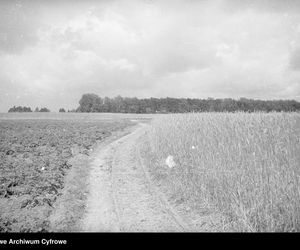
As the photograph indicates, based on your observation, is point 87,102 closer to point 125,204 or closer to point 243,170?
point 125,204

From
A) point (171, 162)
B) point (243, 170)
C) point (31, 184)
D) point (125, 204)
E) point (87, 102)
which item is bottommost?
point (125, 204)

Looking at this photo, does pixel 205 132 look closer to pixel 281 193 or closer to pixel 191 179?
pixel 191 179

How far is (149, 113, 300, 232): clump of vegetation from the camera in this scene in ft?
23.4

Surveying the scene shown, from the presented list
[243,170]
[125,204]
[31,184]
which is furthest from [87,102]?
[243,170]

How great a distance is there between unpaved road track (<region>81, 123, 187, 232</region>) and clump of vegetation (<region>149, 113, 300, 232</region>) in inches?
38.3

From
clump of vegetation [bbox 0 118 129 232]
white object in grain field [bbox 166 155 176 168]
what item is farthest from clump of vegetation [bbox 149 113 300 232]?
clump of vegetation [bbox 0 118 129 232]

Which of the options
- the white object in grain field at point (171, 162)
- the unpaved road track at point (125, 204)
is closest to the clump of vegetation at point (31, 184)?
the unpaved road track at point (125, 204)

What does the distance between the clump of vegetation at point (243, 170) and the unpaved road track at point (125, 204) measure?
0.97 m

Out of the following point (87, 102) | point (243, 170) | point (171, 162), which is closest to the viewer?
point (243, 170)

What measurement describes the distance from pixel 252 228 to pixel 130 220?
347cm

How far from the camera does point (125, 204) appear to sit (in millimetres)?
9648

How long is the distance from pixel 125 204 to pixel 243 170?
4193mm

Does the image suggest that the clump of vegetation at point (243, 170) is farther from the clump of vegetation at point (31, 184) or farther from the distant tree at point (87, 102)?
the distant tree at point (87, 102)

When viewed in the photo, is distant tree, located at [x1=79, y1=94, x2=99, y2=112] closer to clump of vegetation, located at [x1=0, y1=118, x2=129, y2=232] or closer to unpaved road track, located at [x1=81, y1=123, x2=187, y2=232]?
clump of vegetation, located at [x1=0, y1=118, x2=129, y2=232]
